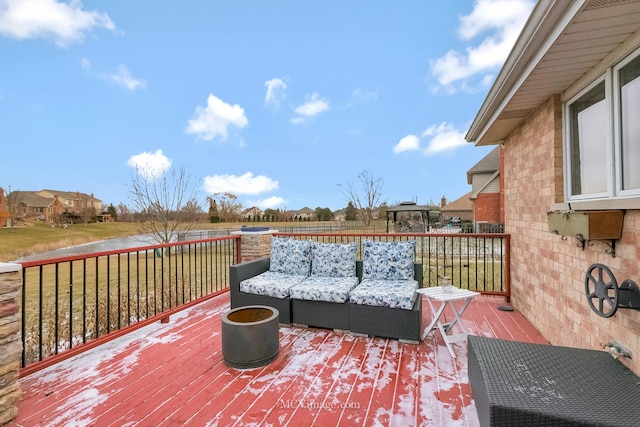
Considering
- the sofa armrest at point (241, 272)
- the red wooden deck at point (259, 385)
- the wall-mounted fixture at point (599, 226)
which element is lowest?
the red wooden deck at point (259, 385)

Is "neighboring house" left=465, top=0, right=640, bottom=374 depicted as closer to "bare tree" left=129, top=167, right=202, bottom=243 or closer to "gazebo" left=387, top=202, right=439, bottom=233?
"gazebo" left=387, top=202, right=439, bottom=233

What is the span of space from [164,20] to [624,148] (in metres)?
11.0

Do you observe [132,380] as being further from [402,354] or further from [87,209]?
[87,209]

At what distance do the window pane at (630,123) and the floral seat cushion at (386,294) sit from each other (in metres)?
1.91

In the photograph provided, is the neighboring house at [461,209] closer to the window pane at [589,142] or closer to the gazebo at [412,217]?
the gazebo at [412,217]

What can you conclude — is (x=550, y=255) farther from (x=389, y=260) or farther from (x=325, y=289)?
(x=325, y=289)

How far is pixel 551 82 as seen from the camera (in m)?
2.54

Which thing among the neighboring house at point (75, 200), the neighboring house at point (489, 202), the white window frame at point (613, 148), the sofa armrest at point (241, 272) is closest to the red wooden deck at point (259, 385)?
the sofa armrest at point (241, 272)

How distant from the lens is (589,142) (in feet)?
8.00

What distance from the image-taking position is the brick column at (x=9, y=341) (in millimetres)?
1868

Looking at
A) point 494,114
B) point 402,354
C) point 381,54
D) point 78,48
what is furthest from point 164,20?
point 402,354

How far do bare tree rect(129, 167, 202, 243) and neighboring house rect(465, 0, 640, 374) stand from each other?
12911 millimetres

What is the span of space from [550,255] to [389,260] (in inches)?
66.3

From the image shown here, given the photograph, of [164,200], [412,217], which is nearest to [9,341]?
[164,200]
